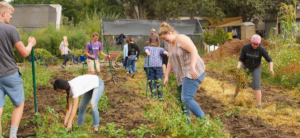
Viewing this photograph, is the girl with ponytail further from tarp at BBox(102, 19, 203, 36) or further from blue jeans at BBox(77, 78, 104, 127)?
tarp at BBox(102, 19, 203, 36)

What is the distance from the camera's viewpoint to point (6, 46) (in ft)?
11.6

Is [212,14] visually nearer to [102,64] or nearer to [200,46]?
[200,46]

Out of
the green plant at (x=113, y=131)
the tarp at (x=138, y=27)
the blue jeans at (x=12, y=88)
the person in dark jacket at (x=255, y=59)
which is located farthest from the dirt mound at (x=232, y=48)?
the blue jeans at (x=12, y=88)

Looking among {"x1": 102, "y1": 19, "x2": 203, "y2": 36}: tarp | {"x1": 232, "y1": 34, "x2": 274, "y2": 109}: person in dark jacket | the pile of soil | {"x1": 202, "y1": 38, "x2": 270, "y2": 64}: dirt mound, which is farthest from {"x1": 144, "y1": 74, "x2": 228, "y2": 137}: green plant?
{"x1": 102, "y1": 19, "x2": 203, "y2": 36}: tarp

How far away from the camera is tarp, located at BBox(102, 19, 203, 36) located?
19844 mm

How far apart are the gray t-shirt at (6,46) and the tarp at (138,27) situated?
15925mm

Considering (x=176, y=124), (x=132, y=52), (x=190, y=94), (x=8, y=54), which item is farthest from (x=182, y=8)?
(x=8, y=54)

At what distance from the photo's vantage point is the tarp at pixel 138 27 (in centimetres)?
1984

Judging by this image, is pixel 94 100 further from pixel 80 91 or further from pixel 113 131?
pixel 113 131

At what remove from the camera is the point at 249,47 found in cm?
600

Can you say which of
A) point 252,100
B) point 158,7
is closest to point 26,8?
point 158,7

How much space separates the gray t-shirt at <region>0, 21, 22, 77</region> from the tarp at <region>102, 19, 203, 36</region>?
15925mm

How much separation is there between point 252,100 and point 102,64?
864cm

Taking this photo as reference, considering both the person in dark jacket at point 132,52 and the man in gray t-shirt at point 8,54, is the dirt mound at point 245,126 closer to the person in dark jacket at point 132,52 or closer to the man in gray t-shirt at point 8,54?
the man in gray t-shirt at point 8,54
